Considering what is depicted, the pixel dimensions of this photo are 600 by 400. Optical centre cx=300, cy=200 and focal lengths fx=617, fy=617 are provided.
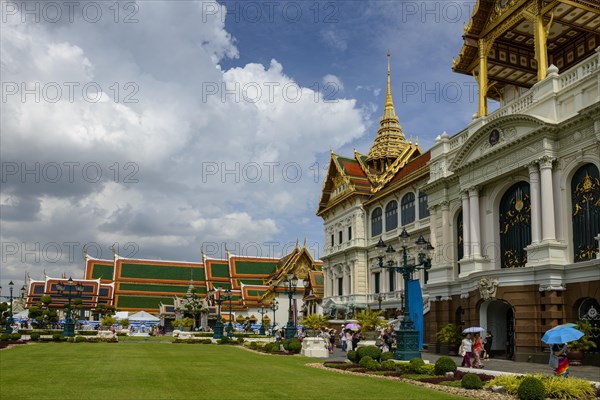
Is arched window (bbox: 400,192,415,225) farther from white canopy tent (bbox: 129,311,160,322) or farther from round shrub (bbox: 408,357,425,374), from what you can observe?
white canopy tent (bbox: 129,311,160,322)

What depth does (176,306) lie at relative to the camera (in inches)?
3162

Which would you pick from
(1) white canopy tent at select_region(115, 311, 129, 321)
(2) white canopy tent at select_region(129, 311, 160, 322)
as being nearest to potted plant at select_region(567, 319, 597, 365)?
(2) white canopy tent at select_region(129, 311, 160, 322)

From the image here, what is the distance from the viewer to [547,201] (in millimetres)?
25703

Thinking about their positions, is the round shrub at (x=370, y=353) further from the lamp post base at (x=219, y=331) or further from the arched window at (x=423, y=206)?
the lamp post base at (x=219, y=331)

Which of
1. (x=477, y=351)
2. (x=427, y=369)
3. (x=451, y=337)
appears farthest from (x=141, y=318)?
(x=427, y=369)

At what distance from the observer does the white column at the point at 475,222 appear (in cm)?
3053

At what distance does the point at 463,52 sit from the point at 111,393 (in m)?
27.5

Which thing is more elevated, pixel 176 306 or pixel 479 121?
pixel 479 121

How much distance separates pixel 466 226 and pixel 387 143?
30390 mm

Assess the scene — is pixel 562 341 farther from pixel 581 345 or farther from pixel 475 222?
pixel 475 222

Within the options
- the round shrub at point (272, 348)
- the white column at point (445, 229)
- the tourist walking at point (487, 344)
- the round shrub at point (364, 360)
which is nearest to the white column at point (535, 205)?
the tourist walking at point (487, 344)

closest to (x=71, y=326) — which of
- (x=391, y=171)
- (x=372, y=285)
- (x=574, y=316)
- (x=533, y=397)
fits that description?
(x=372, y=285)

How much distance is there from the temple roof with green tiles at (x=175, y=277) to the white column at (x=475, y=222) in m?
53.9

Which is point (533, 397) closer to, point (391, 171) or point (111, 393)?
point (111, 393)
